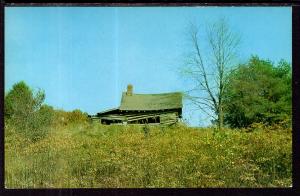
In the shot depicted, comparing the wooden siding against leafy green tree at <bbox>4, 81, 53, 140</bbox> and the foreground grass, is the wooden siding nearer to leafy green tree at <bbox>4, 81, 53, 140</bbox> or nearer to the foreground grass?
the foreground grass

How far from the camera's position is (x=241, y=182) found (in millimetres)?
6129

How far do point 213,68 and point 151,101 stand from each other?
64 centimetres

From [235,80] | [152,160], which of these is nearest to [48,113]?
[152,160]

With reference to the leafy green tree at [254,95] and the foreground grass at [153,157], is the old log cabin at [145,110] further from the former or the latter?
the leafy green tree at [254,95]

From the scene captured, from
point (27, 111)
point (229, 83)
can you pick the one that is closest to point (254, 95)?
point (229, 83)

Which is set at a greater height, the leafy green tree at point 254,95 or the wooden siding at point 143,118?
the leafy green tree at point 254,95

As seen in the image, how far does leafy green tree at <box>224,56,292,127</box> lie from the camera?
6.07 metres

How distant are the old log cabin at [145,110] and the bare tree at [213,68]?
0.18 m

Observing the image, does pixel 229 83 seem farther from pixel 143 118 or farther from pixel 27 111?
pixel 27 111

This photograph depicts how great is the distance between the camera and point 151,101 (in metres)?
6.09

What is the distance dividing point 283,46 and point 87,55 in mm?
1694

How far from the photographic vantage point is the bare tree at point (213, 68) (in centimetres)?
610

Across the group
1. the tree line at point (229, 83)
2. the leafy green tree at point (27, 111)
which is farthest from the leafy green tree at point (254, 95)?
the leafy green tree at point (27, 111)
